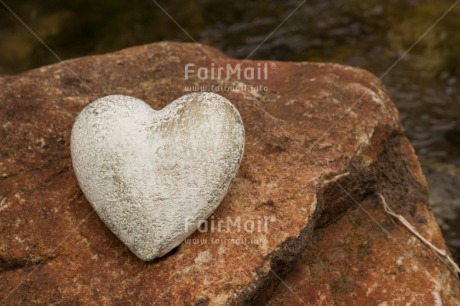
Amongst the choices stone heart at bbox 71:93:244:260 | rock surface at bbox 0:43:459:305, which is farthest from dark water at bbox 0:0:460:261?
stone heart at bbox 71:93:244:260

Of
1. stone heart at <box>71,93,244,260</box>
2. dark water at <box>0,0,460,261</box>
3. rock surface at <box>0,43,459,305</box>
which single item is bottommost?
dark water at <box>0,0,460,261</box>

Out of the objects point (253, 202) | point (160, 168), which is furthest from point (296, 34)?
point (160, 168)

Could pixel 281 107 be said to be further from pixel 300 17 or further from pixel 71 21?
pixel 71 21

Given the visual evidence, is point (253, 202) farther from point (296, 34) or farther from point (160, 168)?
point (296, 34)

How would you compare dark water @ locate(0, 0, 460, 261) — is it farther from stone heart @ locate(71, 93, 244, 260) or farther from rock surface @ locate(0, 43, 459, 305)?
stone heart @ locate(71, 93, 244, 260)

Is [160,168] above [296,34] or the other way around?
above

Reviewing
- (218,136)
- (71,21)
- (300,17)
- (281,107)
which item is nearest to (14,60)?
(71,21)
